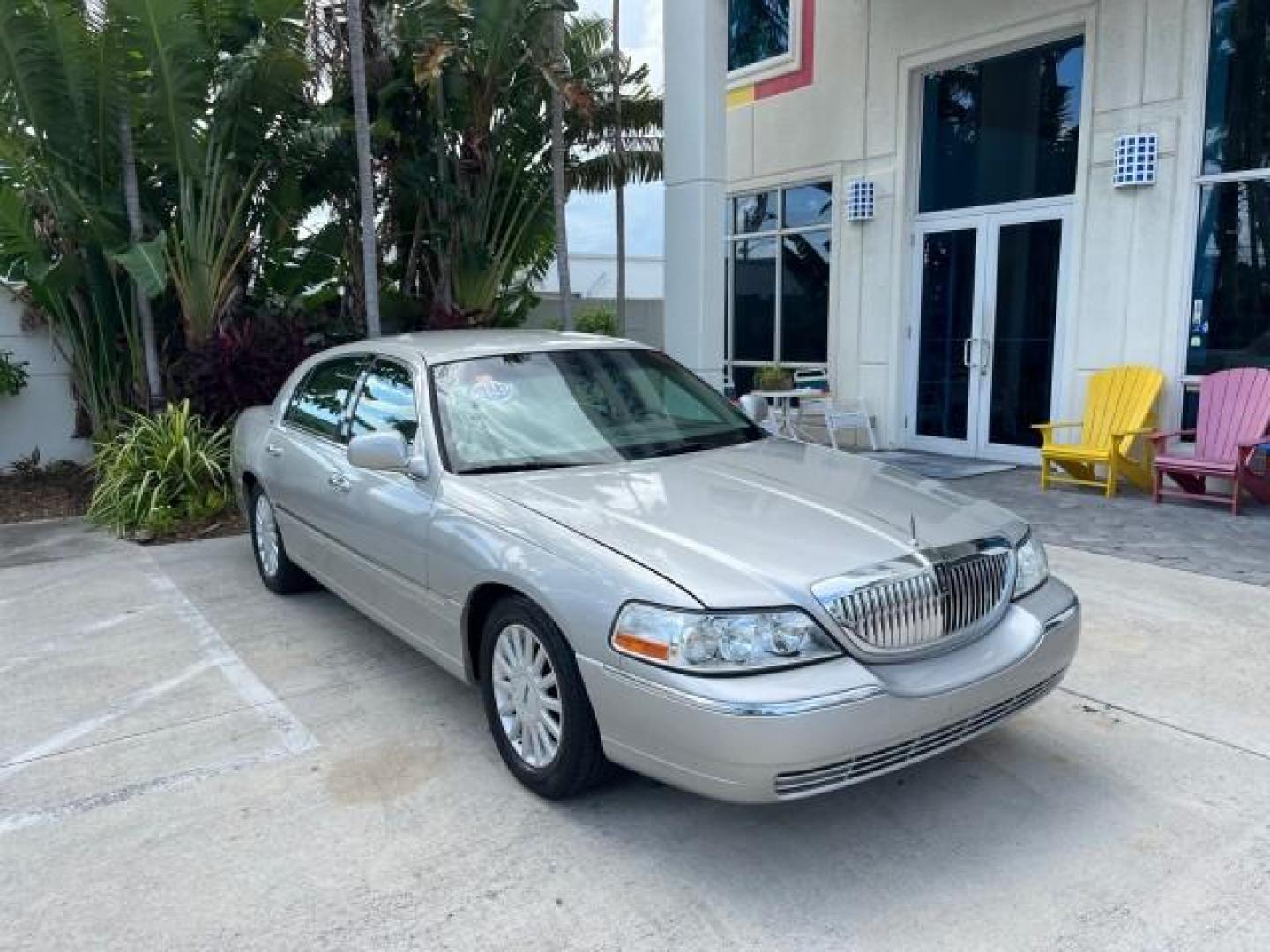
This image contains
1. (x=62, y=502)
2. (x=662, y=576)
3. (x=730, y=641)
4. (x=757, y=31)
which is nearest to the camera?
(x=730, y=641)

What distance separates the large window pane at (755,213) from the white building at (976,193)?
0.04 meters

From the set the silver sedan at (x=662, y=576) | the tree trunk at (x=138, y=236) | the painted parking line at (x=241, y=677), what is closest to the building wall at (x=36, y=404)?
the tree trunk at (x=138, y=236)

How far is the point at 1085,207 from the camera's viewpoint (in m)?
8.70

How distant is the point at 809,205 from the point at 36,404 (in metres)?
8.80

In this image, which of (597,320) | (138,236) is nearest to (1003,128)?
(138,236)

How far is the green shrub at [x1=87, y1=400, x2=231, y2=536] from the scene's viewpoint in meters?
7.79

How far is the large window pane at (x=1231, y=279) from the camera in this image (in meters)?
7.78

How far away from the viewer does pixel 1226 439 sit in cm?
751

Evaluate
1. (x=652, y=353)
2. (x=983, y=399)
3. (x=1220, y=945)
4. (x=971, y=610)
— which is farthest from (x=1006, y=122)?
(x=1220, y=945)

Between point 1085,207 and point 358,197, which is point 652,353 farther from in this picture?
point 358,197

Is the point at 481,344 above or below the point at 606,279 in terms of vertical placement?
below

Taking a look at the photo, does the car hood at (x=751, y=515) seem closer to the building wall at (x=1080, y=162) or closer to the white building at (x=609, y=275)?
the building wall at (x=1080, y=162)

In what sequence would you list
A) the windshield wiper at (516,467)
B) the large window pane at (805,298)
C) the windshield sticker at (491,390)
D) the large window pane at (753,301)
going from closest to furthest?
the windshield wiper at (516,467), the windshield sticker at (491,390), the large window pane at (805,298), the large window pane at (753,301)

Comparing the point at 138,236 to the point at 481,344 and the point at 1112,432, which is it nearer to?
the point at 481,344
